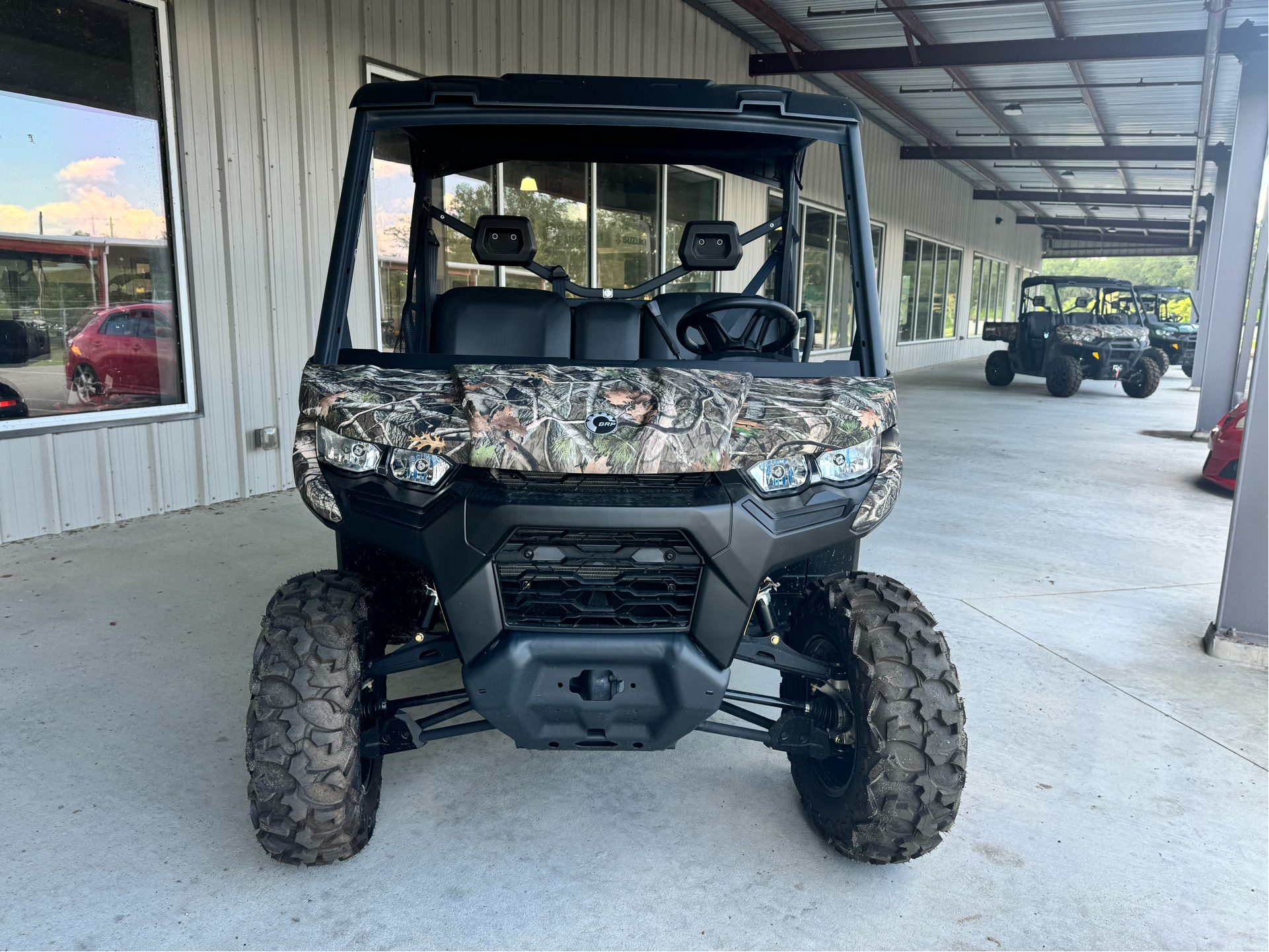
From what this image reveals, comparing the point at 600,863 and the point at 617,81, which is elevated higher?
the point at 617,81

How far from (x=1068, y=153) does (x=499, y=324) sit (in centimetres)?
1703

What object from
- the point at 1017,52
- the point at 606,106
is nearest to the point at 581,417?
the point at 606,106

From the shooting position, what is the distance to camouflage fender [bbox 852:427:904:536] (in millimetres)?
1993

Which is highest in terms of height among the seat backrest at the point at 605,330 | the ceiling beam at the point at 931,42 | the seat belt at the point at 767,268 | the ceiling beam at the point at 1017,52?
the ceiling beam at the point at 931,42

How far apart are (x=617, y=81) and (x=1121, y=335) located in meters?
13.7

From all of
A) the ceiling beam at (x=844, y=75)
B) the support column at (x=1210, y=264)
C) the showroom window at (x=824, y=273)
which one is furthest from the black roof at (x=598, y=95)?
the support column at (x=1210, y=264)

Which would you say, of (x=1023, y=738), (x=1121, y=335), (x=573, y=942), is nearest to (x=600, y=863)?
(x=573, y=942)

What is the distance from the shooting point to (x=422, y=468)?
6.03 ft

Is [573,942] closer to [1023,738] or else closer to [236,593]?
[1023,738]

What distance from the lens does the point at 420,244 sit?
323 centimetres

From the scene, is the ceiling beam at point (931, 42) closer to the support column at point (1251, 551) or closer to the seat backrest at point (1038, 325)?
the seat backrest at point (1038, 325)

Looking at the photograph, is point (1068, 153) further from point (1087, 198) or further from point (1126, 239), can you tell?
point (1126, 239)

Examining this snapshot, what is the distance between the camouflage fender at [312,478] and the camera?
1933 millimetres

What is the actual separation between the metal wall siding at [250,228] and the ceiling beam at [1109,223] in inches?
1100
